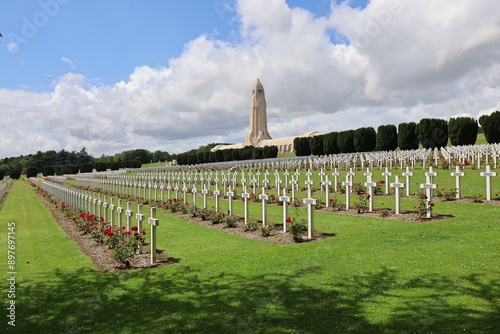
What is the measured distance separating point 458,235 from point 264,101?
91.6 metres

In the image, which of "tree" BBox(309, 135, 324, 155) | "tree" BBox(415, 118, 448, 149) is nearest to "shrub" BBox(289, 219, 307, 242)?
"tree" BBox(415, 118, 448, 149)

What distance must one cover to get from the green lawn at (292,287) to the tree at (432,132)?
34.0m

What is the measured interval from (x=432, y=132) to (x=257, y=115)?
197ft

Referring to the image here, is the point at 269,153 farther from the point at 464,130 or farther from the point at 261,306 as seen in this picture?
the point at 261,306

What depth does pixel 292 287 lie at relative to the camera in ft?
17.9

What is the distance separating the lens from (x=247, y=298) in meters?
5.16

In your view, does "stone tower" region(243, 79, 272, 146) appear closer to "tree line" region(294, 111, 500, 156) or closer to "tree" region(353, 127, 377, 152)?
"tree line" region(294, 111, 500, 156)

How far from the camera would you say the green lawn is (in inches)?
172

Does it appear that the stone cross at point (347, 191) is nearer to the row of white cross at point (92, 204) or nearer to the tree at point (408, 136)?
the row of white cross at point (92, 204)

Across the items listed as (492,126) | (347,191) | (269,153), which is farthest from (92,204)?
(269,153)

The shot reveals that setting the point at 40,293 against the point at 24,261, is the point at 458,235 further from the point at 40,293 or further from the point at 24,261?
the point at 24,261

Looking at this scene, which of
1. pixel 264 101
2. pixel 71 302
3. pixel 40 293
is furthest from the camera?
pixel 264 101

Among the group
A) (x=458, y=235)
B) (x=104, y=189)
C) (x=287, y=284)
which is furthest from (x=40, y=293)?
(x=104, y=189)

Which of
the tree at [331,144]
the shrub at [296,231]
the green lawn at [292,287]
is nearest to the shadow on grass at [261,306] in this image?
the green lawn at [292,287]
